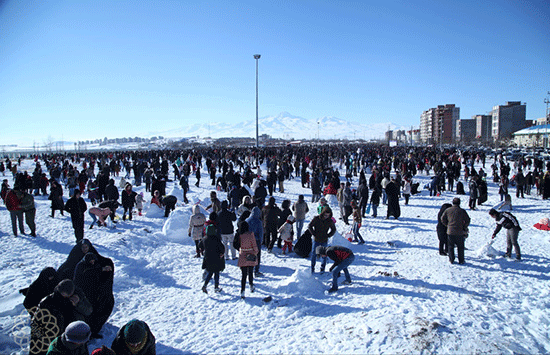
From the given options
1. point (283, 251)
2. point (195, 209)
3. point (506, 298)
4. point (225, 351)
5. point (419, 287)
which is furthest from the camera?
point (283, 251)

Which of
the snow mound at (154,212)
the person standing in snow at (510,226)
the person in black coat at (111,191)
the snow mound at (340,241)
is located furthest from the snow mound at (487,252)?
the person in black coat at (111,191)

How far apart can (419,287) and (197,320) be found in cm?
388

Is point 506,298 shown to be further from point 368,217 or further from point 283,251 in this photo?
point 368,217

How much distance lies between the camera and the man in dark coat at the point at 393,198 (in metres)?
10.7

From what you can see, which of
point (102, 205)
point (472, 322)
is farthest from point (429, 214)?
point (102, 205)

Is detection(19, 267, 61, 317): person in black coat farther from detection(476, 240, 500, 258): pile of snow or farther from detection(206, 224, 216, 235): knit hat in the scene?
detection(476, 240, 500, 258): pile of snow

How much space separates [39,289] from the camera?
384cm

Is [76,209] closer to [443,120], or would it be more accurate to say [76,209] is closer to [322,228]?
[322,228]

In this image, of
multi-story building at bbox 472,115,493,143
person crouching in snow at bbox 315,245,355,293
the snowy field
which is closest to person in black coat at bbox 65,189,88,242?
the snowy field

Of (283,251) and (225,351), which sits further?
(283,251)

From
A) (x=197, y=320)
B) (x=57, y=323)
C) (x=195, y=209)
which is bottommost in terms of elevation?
Answer: (x=197, y=320)

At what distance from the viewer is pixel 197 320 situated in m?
4.81

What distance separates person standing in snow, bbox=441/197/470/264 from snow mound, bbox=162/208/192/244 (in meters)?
6.60

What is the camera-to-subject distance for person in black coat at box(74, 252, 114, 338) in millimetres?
4066
